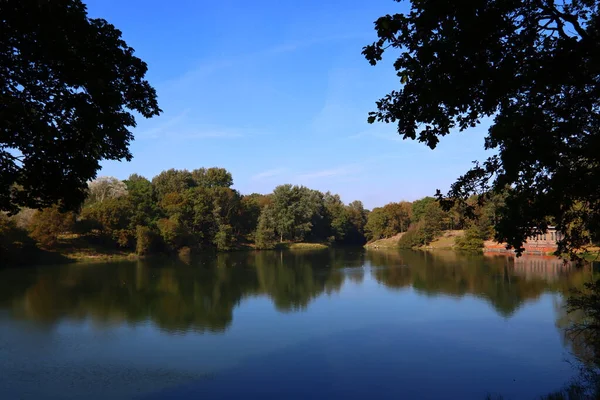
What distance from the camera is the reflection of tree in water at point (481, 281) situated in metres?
20.2

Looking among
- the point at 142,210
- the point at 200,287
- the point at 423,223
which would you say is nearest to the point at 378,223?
the point at 423,223

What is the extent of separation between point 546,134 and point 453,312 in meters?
13.7

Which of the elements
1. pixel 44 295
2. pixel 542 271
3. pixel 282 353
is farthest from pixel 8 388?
pixel 542 271

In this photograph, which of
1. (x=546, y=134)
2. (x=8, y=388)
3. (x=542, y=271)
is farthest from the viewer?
(x=542, y=271)

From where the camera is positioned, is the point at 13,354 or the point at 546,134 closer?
the point at 546,134

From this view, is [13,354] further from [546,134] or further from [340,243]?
[340,243]

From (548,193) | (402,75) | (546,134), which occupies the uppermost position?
(402,75)

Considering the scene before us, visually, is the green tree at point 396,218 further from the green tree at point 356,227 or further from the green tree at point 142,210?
the green tree at point 142,210

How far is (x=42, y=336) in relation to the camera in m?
13.5

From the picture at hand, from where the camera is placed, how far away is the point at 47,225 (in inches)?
1382

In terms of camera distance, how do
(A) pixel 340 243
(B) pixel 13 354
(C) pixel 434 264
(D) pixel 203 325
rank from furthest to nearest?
(A) pixel 340 243
(C) pixel 434 264
(D) pixel 203 325
(B) pixel 13 354

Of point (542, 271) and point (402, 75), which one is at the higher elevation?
point (402, 75)

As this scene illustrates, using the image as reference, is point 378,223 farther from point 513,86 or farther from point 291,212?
point 513,86

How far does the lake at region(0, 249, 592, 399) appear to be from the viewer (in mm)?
9570
